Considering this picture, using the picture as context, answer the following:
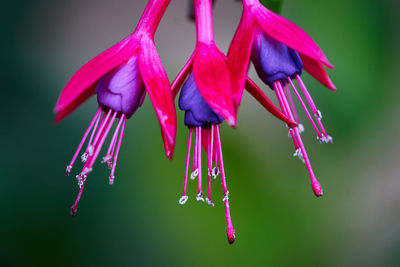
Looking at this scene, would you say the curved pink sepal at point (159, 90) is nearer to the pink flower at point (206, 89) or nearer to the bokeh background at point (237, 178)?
the pink flower at point (206, 89)

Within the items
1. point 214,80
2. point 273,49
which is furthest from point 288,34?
point 214,80

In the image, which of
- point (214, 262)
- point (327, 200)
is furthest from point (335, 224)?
point (214, 262)

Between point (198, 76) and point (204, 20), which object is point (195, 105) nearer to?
point (198, 76)

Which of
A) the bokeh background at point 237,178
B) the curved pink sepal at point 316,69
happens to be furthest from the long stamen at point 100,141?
the bokeh background at point 237,178

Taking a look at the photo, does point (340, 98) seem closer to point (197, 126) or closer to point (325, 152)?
point (325, 152)

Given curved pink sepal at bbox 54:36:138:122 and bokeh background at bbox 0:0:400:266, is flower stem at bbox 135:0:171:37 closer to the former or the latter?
curved pink sepal at bbox 54:36:138:122

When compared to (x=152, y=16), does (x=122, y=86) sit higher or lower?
lower
